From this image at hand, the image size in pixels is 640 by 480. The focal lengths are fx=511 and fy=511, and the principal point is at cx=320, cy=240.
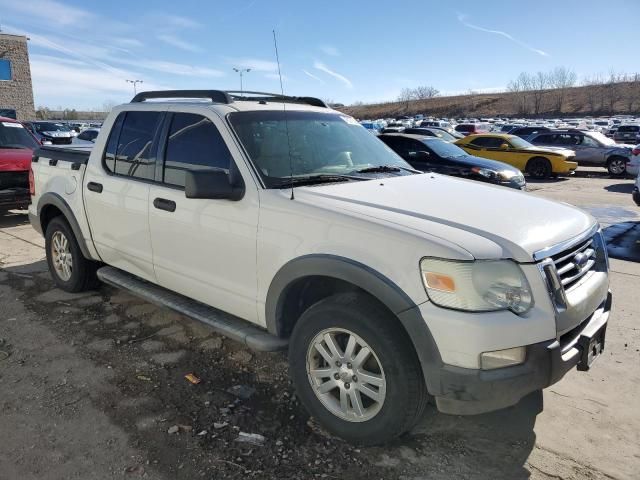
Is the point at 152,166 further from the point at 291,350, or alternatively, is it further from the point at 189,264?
the point at 291,350

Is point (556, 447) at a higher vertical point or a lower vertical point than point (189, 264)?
lower

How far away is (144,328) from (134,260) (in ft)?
2.21

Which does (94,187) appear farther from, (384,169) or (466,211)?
(466,211)

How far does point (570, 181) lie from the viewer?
1695 cm

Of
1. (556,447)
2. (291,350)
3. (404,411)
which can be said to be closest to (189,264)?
(291,350)

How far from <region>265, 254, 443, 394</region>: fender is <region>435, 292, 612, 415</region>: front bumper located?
8cm

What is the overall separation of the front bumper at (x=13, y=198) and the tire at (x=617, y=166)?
18282mm

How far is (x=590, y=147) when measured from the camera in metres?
19.2

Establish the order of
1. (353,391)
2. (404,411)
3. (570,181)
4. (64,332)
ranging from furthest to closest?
1. (570,181)
2. (64,332)
3. (353,391)
4. (404,411)

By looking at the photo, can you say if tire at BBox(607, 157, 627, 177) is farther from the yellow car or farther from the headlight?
the headlight

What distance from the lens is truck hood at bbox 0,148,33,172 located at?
8.41 m

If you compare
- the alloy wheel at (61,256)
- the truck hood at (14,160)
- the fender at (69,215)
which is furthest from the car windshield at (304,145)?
Answer: the truck hood at (14,160)

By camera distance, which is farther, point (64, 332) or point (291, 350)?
point (64, 332)

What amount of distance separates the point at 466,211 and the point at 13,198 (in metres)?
8.11
